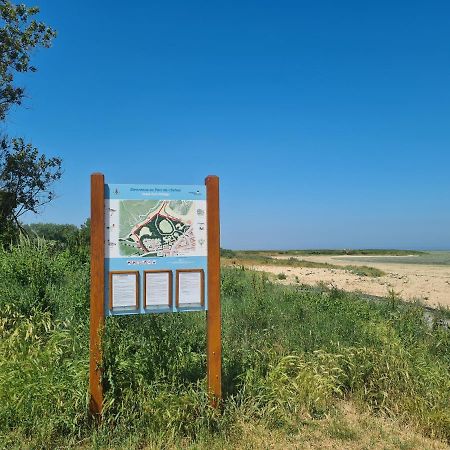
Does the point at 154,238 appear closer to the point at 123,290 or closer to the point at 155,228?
the point at 155,228

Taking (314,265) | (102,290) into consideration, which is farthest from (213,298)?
(314,265)

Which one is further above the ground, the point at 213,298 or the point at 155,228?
the point at 155,228

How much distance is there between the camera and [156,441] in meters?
3.82

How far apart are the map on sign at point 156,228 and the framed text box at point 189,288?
196mm

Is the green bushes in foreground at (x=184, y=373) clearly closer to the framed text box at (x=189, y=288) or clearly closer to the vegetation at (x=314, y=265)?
the framed text box at (x=189, y=288)

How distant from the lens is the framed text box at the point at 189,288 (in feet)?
14.3

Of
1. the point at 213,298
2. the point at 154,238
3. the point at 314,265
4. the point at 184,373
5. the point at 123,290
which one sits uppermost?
the point at 154,238

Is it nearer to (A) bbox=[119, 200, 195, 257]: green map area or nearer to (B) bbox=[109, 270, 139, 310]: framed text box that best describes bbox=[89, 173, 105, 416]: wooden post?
(B) bbox=[109, 270, 139, 310]: framed text box

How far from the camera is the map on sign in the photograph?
426 centimetres

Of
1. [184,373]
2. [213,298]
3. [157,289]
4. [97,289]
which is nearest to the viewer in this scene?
[97,289]

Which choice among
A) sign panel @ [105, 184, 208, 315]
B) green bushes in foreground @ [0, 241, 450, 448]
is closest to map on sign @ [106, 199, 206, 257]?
sign panel @ [105, 184, 208, 315]

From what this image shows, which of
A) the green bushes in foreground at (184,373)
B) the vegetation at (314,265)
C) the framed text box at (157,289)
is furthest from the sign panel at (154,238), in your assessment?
the vegetation at (314,265)

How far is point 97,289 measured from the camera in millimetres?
4148

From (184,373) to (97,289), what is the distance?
1.28 metres
